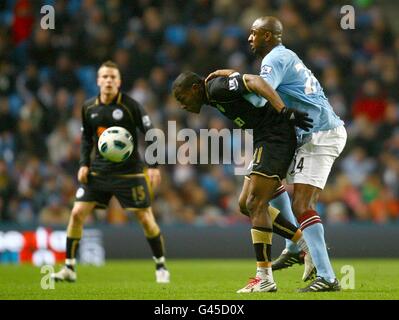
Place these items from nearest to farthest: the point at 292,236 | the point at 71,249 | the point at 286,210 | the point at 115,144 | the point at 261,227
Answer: the point at 261,227 → the point at 292,236 → the point at 286,210 → the point at 115,144 → the point at 71,249

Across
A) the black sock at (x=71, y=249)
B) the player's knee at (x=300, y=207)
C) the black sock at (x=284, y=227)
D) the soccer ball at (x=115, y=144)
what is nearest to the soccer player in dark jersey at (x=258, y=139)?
the player's knee at (x=300, y=207)

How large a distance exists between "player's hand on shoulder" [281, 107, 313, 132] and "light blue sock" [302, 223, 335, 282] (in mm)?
876

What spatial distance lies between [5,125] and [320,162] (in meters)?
9.62

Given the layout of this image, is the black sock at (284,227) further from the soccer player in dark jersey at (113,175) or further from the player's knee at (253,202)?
the soccer player in dark jersey at (113,175)

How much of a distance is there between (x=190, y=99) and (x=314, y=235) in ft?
5.17

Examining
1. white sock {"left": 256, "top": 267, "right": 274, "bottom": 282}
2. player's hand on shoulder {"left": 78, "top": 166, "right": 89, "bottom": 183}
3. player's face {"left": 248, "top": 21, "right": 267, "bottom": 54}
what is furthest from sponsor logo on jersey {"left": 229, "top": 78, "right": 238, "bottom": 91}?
player's hand on shoulder {"left": 78, "top": 166, "right": 89, "bottom": 183}

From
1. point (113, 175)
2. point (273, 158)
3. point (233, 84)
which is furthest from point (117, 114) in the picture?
point (273, 158)

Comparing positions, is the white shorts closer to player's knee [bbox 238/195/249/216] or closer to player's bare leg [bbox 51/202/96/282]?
player's knee [bbox 238/195/249/216]

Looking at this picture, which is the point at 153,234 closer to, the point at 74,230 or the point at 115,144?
the point at 74,230

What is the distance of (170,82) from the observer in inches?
683

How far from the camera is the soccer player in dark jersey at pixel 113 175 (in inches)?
412

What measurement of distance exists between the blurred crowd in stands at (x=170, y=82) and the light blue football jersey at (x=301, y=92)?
717 centimetres

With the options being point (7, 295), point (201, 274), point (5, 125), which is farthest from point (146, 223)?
point (5, 125)
